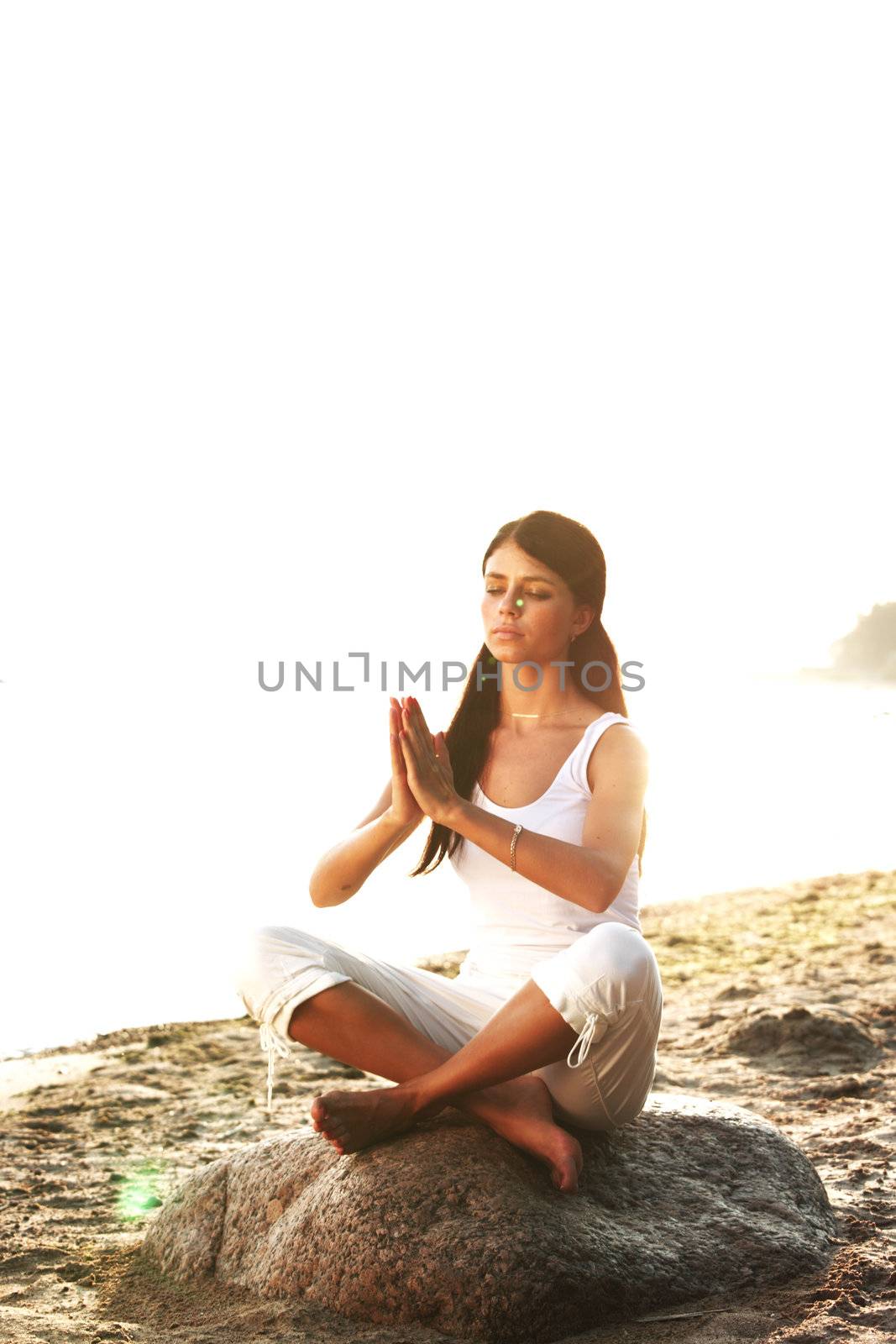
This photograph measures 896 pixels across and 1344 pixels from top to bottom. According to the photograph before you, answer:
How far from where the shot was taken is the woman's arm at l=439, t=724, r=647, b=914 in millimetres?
2889

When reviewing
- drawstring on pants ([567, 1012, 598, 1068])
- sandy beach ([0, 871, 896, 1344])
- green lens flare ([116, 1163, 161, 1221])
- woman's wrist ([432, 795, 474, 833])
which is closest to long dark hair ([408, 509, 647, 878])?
woman's wrist ([432, 795, 474, 833])

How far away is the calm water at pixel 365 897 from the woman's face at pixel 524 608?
0.34 m

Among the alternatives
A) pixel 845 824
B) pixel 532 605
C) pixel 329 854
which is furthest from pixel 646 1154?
pixel 845 824

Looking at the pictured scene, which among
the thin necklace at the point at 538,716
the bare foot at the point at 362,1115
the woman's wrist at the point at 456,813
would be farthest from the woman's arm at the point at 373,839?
the bare foot at the point at 362,1115

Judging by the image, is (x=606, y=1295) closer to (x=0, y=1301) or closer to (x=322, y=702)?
(x=0, y=1301)

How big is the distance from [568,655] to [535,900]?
69 cm

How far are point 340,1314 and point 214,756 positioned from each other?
1636cm

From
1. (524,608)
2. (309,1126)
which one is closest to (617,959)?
(524,608)

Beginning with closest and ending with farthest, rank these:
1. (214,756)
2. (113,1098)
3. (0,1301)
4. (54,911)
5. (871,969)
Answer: (0,1301), (113,1098), (871,969), (54,911), (214,756)

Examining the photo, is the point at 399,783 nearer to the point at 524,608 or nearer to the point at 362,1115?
the point at 524,608

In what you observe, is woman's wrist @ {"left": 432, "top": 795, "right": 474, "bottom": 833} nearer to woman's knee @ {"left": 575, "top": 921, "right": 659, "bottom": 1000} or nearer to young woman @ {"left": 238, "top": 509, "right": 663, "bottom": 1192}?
young woman @ {"left": 238, "top": 509, "right": 663, "bottom": 1192}

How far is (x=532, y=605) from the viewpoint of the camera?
325 centimetres

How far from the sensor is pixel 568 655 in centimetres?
343

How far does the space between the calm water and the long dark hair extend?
0.51 ft
